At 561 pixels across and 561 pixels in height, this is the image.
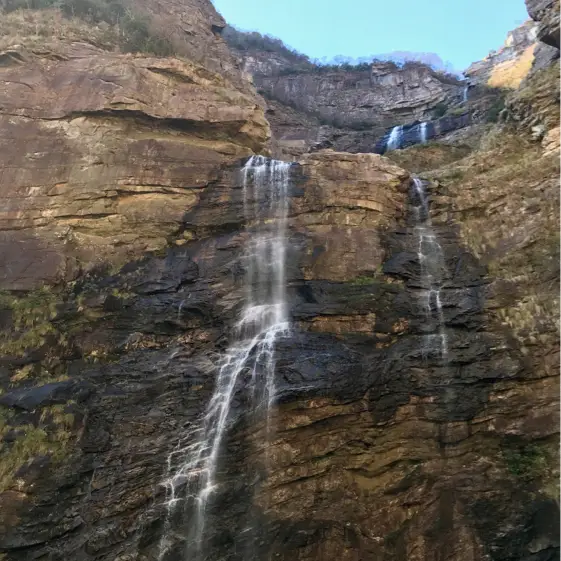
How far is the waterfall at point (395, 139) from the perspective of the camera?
106 ft

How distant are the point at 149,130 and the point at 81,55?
4.25m

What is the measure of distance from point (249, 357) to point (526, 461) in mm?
6288

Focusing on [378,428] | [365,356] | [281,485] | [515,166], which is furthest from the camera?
[515,166]

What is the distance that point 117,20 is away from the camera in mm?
21547

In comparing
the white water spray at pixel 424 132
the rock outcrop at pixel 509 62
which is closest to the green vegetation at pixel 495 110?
the white water spray at pixel 424 132

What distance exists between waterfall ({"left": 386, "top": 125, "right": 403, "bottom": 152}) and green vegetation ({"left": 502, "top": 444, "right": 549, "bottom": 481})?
80.2 feet

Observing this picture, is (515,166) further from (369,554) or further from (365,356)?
(369,554)

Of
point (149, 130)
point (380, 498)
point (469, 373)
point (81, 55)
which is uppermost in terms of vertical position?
point (81, 55)

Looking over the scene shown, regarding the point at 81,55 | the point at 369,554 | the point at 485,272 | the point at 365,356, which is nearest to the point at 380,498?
the point at 369,554

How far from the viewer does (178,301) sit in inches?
541

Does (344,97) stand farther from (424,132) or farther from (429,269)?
(429,269)

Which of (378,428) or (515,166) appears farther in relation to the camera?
(515,166)

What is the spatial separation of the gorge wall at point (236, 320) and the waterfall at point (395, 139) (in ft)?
46.3

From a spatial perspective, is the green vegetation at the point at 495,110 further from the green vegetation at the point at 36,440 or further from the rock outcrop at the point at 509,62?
the green vegetation at the point at 36,440
